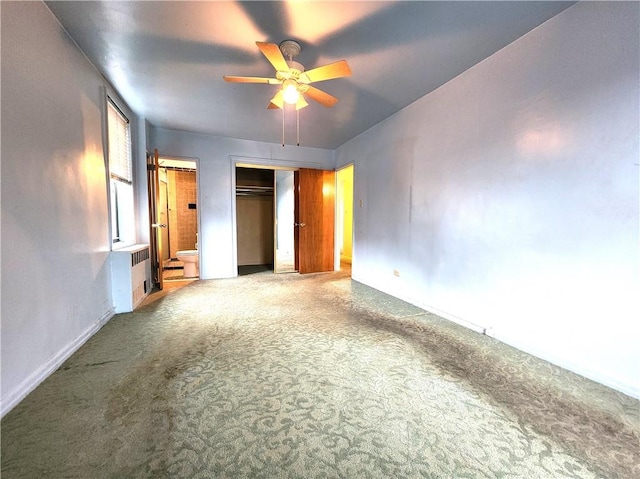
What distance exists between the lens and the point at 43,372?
68.9 inches

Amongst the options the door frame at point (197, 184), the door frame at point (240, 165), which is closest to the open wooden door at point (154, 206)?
the door frame at point (197, 184)

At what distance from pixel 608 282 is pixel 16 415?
3.65 metres

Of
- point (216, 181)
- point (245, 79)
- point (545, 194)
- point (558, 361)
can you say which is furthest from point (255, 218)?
point (558, 361)

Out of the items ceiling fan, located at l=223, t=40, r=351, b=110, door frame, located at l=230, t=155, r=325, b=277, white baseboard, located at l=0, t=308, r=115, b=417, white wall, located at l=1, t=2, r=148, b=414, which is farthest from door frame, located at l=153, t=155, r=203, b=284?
ceiling fan, located at l=223, t=40, r=351, b=110

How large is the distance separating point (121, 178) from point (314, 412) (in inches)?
137

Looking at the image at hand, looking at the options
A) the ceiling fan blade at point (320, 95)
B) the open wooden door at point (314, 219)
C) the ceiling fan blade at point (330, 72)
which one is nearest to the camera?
the ceiling fan blade at point (330, 72)

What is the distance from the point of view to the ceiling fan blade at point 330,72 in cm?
202

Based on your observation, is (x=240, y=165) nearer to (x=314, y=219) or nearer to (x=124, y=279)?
(x=314, y=219)

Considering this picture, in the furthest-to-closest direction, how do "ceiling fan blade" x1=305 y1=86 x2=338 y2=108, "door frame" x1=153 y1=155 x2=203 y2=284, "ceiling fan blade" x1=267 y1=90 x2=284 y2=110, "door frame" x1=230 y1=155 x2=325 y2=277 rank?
"door frame" x1=230 y1=155 x2=325 y2=277
"door frame" x1=153 y1=155 x2=203 y2=284
"ceiling fan blade" x1=267 y1=90 x2=284 y2=110
"ceiling fan blade" x1=305 y1=86 x2=338 y2=108

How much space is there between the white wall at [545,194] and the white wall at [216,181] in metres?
3.07

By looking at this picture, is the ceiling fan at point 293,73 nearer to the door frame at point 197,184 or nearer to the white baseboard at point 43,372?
the white baseboard at point 43,372

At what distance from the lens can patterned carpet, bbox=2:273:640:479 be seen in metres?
1.17

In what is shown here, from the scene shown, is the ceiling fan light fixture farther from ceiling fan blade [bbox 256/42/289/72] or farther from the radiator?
the radiator

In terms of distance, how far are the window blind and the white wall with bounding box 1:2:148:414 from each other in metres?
0.50
